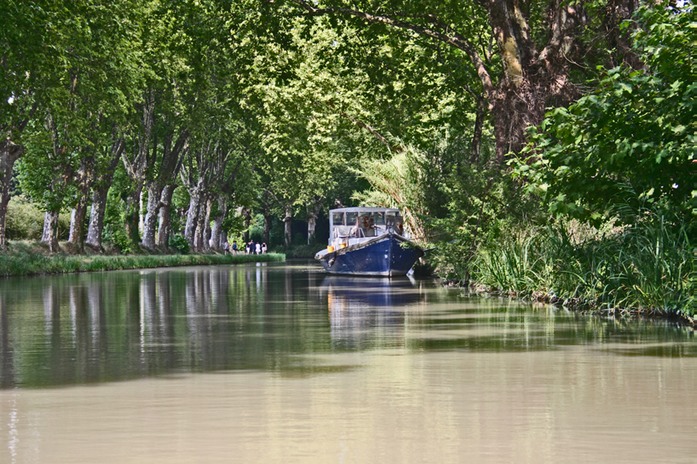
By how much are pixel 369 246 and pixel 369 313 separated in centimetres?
2324

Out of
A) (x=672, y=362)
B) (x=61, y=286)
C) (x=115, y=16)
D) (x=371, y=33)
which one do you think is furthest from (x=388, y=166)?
(x=672, y=362)

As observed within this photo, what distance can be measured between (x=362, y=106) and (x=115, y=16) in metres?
13.9

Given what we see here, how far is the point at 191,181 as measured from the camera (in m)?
75.8

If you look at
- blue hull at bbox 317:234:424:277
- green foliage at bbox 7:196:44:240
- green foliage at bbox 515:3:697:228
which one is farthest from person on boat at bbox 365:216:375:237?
green foliage at bbox 515:3:697:228

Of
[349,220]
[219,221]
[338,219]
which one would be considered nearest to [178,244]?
[219,221]

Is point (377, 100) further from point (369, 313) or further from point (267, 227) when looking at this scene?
point (267, 227)

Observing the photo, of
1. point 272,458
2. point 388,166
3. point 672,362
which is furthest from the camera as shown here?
point 388,166

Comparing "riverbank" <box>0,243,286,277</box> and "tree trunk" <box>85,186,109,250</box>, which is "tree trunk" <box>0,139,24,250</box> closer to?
"riverbank" <box>0,243,286,277</box>

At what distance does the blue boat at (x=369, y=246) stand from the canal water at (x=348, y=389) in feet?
78.1

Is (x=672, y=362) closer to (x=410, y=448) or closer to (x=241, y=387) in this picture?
(x=241, y=387)

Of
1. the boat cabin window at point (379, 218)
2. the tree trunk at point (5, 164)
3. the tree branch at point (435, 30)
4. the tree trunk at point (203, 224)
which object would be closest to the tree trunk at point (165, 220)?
the tree trunk at point (203, 224)

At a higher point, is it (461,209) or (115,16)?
(115,16)

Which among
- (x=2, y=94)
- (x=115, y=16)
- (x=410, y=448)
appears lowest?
(x=410, y=448)

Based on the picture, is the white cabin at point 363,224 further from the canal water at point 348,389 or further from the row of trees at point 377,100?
the canal water at point 348,389
